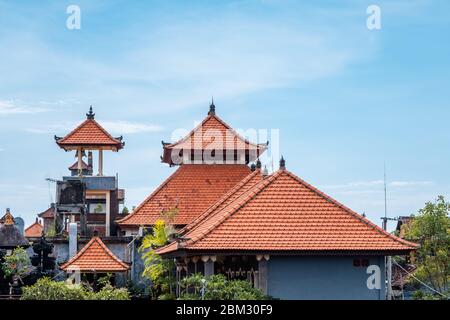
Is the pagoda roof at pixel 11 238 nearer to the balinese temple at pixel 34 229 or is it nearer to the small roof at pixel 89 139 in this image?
→ the small roof at pixel 89 139

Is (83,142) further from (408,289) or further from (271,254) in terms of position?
(271,254)

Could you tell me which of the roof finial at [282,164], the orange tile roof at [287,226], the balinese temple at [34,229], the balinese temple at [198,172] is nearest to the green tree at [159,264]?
the balinese temple at [198,172]

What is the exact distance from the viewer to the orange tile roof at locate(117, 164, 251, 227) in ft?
124

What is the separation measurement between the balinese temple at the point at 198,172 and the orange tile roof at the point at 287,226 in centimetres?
1108

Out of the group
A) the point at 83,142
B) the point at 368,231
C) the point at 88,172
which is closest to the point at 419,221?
the point at 368,231

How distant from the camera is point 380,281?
25000 mm

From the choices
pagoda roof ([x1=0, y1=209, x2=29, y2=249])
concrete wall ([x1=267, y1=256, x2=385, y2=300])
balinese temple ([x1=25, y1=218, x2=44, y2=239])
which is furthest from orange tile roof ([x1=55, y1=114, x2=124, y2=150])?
balinese temple ([x1=25, y1=218, x2=44, y2=239])

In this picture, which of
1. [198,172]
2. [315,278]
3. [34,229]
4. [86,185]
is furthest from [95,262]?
[34,229]

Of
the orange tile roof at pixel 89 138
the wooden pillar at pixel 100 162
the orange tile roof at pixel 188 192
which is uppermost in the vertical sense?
the orange tile roof at pixel 89 138

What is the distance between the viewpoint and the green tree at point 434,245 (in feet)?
111

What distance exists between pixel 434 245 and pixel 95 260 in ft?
43.0

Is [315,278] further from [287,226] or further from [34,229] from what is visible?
[34,229]

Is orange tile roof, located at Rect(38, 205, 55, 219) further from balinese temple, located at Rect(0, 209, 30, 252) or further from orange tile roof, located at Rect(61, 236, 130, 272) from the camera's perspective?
orange tile roof, located at Rect(61, 236, 130, 272)

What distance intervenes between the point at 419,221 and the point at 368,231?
31.2 feet
